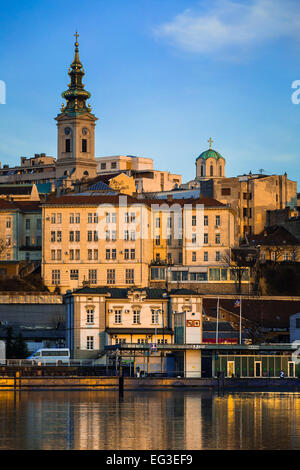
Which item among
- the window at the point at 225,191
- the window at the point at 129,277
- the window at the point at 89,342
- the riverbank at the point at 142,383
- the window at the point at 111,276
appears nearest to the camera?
the riverbank at the point at 142,383

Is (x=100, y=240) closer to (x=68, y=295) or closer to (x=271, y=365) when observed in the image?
(x=68, y=295)

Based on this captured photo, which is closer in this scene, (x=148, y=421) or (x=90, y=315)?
(x=148, y=421)

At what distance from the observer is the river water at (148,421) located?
51219mm

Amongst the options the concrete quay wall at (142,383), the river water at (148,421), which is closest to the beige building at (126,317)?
the concrete quay wall at (142,383)

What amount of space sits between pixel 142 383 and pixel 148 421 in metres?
24.8

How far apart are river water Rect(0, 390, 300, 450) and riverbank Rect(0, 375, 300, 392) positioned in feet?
7.47

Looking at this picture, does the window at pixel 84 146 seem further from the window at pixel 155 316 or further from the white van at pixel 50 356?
the white van at pixel 50 356

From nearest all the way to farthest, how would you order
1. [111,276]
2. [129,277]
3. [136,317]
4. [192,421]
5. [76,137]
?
1. [192,421]
2. [136,317]
3. [129,277]
4. [111,276]
5. [76,137]

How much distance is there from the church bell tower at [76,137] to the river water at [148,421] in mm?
103732

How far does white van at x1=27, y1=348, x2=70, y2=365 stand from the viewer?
90.1 metres

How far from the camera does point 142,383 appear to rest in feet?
279

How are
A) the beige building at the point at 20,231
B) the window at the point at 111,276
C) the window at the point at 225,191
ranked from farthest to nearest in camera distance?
the window at the point at 225,191 → the beige building at the point at 20,231 → the window at the point at 111,276

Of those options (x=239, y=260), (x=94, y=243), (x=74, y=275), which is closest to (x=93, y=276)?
(x=74, y=275)

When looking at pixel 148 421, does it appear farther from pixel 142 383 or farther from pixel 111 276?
pixel 111 276
